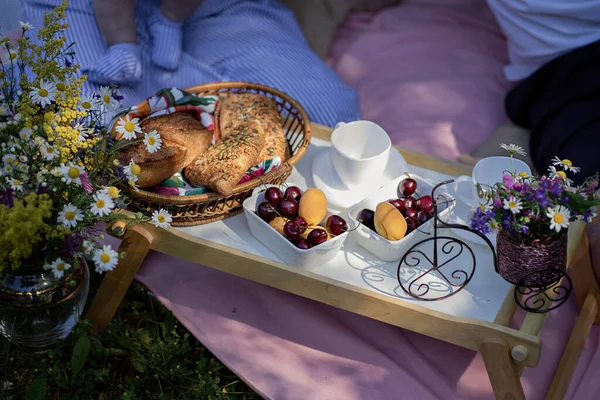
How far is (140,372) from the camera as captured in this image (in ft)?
5.14

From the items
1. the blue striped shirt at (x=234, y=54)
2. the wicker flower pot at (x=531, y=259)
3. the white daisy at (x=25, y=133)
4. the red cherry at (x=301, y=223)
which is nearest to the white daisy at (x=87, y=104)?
the white daisy at (x=25, y=133)

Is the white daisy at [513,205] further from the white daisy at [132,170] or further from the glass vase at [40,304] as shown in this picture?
the glass vase at [40,304]

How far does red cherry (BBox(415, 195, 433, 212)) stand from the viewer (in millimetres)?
1441

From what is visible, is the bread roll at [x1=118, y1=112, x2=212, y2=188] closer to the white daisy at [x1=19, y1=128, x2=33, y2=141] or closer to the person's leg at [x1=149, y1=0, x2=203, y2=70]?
the white daisy at [x1=19, y1=128, x2=33, y2=141]

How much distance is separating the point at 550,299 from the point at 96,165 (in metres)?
0.89

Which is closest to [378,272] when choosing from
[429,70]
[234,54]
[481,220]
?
[481,220]

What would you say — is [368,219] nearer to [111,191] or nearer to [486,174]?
[486,174]

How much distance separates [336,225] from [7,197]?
63 centimetres

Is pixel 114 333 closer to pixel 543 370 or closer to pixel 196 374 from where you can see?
pixel 196 374

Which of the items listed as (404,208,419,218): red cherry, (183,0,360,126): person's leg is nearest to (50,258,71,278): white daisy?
(404,208,419,218): red cherry

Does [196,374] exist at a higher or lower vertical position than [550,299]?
lower

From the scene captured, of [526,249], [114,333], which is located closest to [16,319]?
[114,333]

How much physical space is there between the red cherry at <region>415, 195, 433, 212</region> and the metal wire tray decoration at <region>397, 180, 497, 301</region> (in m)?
0.02

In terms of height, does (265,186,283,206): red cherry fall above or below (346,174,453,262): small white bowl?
above
